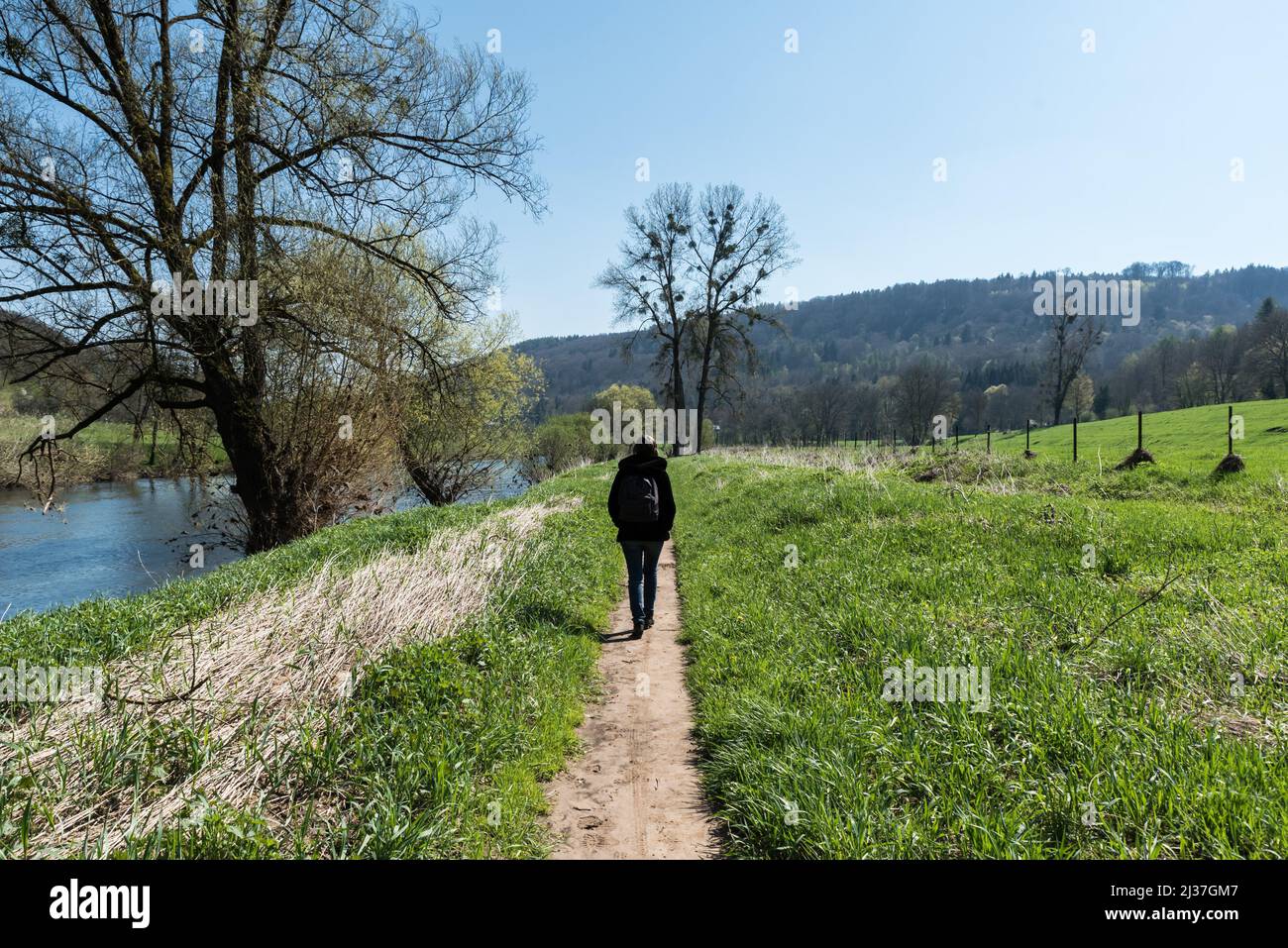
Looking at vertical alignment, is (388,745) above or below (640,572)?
below

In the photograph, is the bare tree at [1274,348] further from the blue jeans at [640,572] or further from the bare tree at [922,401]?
the blue jeans at [640,572]

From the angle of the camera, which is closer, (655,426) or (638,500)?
(638,500)

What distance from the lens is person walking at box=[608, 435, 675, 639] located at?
7531 millimetres

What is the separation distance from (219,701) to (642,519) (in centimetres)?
466

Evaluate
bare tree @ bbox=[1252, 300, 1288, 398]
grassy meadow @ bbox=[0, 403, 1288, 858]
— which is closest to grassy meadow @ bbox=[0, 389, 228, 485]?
grassy meadow @ bbox=[0, 403, 1288, 858]

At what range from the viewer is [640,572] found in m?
7.57

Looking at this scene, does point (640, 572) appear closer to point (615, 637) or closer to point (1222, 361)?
point (615, 637)

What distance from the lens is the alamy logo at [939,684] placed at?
163 inches

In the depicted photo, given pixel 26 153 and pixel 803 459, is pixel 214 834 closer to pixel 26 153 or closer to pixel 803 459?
pixel 26 153

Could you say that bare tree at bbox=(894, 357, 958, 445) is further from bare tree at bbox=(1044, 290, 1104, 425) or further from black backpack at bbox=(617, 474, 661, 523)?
black backpack at bbox=(617, 474, 661, 523)
